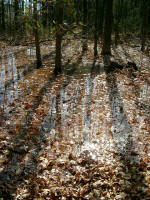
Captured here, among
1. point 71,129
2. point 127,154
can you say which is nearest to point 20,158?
point 71,129

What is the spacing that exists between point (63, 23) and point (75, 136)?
3.22 m

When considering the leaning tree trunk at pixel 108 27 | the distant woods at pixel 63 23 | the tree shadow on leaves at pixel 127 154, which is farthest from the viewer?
the leaning tree trunk at pixel 108 27

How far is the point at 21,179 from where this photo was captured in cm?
472

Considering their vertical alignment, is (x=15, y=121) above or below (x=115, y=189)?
above

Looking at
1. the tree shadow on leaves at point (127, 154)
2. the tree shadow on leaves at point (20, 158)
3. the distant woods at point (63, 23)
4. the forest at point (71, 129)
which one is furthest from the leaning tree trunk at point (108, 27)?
the tree shadow on leaves at point (20, 158)

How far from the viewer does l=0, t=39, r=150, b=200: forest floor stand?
4570 millimetres

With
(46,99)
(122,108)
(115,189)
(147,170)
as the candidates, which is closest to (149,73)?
(122,108)

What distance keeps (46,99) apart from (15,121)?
1.99 metres

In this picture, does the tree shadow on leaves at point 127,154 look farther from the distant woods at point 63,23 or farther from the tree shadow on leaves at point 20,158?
the distant woods at point 63,23

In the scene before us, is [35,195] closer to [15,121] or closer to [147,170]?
[147,170]

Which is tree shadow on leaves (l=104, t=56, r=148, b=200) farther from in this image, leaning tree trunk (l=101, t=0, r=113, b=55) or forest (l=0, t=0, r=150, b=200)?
leaning tree trunk (l=101, t=0, r=113, b=55)

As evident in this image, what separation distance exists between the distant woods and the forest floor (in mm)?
2658

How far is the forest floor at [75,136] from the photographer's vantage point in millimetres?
4570

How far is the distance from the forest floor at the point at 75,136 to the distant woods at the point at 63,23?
105 inches
